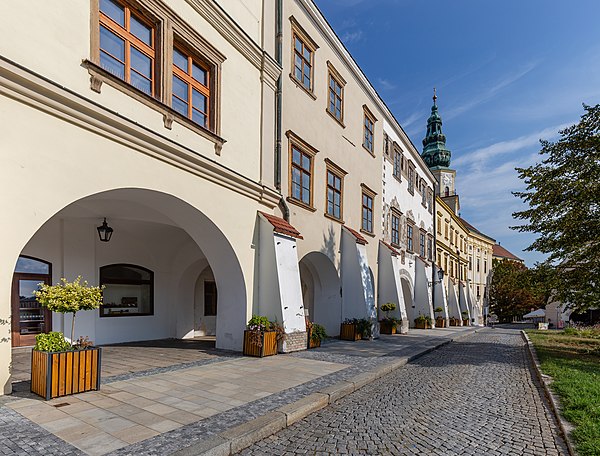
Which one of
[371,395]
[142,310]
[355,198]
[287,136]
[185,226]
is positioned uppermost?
[287,136]

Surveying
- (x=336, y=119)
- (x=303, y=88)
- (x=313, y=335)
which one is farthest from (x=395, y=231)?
(x=313, y=335)

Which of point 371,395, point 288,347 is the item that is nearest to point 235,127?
point 288,347

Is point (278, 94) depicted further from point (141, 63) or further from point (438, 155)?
point (438, 155)

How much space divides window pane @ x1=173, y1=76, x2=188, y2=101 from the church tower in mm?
46577

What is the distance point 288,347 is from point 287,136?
20.2 feet

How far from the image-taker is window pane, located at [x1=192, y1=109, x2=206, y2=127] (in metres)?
9.27

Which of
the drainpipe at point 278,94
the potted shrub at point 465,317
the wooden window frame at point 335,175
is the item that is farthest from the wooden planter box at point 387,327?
the potted shrub at point 465,317

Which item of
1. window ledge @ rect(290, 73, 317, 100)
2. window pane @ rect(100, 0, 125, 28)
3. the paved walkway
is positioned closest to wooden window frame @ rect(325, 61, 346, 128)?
window ledge @ rect(290, 73, 317, 100)

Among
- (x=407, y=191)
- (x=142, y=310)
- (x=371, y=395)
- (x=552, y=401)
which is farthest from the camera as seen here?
(x=407, y=191)

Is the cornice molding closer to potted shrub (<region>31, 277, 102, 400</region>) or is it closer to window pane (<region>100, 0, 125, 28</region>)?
window pane (<region>100, 0, 125, 28</region>)

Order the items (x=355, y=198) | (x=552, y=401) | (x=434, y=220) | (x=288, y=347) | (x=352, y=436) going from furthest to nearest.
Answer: (x=434, y=220) < (x=355, y=198) < (x=288, y=347) < (x=552, y=401) < (x=352, y=436)

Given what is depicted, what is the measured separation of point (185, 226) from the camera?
384 inches

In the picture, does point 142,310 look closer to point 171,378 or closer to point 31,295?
point 31,295

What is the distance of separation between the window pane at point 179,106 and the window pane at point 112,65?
52.5 inches
